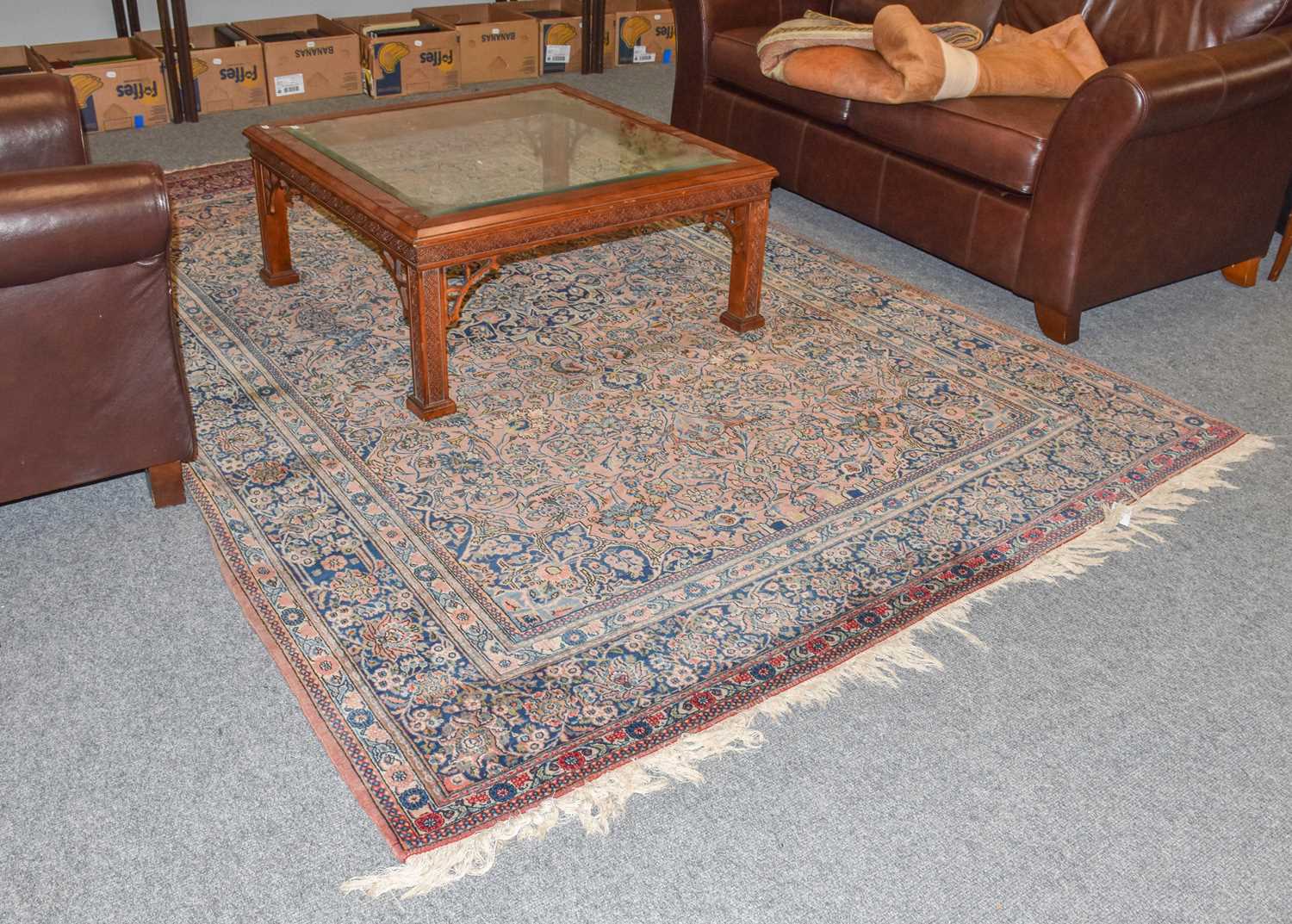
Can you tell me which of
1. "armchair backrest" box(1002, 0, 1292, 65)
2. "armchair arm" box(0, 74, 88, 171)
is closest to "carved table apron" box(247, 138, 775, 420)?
"armchair arm" box(0, 74, 88, 171)

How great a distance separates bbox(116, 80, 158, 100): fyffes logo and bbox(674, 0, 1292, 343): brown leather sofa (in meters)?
2.09

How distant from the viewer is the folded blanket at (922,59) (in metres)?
3.00

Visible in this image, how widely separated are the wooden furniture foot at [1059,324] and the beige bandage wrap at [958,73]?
0.60 meters

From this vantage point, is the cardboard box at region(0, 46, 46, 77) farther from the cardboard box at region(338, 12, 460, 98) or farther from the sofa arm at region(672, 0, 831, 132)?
the sofa arm at region(672, 0, 831, 132)

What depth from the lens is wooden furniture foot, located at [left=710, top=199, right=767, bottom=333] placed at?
2.78 metres

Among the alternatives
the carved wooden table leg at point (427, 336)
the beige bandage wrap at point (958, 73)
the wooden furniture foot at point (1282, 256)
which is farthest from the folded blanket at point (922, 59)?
the carved wooden table leg at point (427, 336)

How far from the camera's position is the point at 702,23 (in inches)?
144

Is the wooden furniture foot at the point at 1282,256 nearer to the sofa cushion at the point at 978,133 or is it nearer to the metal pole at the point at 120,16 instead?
the sofa cushion at the point at 978,133

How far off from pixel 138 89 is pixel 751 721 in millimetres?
3422

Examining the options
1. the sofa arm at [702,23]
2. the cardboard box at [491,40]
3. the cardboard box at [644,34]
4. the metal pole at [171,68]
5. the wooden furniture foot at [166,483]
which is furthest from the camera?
the cardboard box at [644,34]

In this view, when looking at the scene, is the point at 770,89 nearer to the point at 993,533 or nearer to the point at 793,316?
the point at 793,316

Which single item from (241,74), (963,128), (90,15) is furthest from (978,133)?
(90,15)

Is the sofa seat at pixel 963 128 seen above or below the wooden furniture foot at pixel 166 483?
above

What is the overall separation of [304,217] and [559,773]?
2.32 m
